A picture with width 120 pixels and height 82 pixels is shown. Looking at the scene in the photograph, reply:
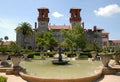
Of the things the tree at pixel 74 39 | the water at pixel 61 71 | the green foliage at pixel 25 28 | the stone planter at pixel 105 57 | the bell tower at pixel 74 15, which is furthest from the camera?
the bell tower at pixel 74 15

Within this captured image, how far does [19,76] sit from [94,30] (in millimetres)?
91398

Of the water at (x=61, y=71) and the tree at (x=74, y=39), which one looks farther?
the tree at (x=74, y=39)

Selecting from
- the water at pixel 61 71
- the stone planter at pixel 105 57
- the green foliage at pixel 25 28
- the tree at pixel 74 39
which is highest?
the green foliage at pixel 25 28

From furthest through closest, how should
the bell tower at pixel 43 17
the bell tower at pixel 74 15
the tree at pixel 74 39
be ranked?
the bell tower at pixel 74 15
the bell tower at pixel 43 17
the tree at pixel 74 39

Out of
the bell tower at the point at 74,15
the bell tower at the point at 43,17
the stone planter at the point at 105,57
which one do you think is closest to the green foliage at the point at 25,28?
the bell tower at the point at 43,17

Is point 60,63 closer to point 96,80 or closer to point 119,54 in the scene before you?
point 119,54

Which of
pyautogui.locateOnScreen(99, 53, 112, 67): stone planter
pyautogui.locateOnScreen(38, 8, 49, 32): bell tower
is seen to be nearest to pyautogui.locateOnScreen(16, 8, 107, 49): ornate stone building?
pyautogui.locateOnScreen(38, 8, 49, 32): bell tower

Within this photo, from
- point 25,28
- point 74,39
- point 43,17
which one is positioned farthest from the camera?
point 43,17

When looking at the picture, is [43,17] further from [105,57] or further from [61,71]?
[105,57]

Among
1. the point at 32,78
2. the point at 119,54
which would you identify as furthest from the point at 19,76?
the point at 119,54

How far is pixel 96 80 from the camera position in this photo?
13711 mm

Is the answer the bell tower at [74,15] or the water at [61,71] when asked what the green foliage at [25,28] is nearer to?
the bell tower at [74,15]

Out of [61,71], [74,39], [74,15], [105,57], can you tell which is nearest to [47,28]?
[74,15]

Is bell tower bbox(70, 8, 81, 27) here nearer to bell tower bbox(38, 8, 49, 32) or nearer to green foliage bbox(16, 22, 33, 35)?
bell tower bbox(38, 8, 49, 32)
